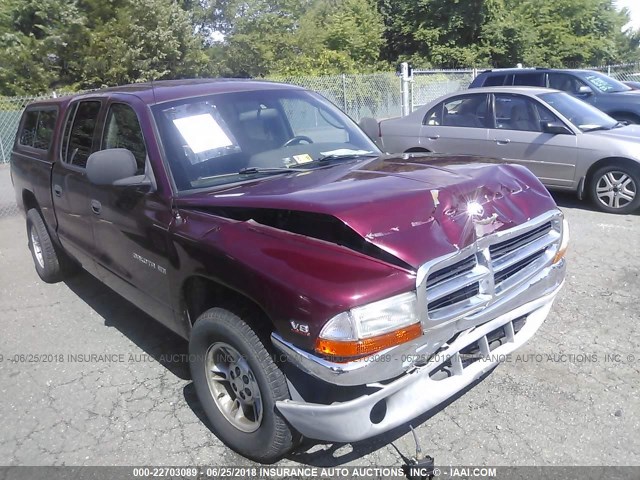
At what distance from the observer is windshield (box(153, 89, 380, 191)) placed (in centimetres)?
344

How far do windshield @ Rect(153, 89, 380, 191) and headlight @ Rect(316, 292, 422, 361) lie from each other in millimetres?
1395

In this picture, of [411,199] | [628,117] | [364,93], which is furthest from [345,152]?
[364,93]

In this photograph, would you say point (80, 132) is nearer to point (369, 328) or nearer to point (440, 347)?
point (369, 328)

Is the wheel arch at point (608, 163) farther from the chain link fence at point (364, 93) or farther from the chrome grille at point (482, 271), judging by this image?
the chain link fence at point (364, 93)

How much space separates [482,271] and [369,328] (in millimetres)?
697

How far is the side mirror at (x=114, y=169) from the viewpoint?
3373 millimetres

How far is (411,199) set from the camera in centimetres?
271

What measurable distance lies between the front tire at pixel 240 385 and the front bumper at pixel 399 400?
0.48 feet

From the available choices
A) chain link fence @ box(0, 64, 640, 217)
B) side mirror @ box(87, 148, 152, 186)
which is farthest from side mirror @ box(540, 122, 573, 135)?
chain link fence @ box(0, 64, 640, 217)

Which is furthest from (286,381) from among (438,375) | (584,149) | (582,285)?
(584,149)

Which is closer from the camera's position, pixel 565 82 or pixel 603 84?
pixel 565 82

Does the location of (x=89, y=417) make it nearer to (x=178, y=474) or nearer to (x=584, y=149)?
(x=178, y=474)

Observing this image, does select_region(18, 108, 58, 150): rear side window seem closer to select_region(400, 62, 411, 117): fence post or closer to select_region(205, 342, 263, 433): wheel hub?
select_region(205, 342, 263, 433): wheel hub

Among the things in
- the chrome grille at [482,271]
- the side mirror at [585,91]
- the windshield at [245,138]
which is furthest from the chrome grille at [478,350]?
the side mirror at [585,91]
